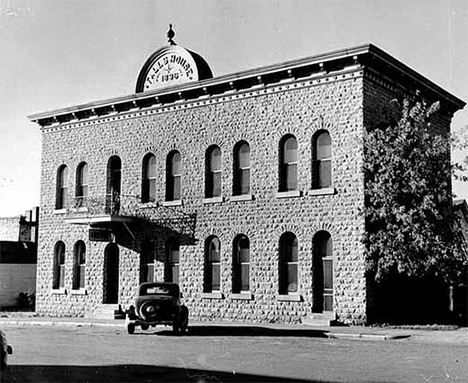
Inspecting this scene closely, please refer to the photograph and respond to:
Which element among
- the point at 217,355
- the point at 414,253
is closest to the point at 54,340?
the point at 217,355

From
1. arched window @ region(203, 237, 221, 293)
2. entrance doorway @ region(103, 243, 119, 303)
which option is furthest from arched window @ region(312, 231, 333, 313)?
entrance doorway @ region(103, 243, 119, 303)

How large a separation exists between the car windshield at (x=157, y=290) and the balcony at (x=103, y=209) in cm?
644

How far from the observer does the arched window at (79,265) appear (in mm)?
30422

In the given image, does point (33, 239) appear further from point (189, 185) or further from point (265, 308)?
point (265, 308)

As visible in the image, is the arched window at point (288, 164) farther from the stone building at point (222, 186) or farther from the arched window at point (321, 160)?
the arched window at point (321, 160)

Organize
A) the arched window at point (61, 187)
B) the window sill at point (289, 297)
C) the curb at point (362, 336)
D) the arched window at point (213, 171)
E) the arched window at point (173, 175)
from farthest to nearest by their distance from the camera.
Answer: the arched window at point (61, 187) → the arched window at point (173, 175) → the arched window at point (213, 171) → the window sill at point (289, 297) → the curb at point (362, 336)

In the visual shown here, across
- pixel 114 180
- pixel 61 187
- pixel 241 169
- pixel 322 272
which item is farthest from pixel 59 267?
pixel 322 272

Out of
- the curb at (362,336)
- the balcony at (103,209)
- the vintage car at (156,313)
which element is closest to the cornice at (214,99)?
the balcony at (103,209)

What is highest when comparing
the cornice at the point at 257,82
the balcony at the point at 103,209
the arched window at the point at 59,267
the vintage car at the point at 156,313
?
the cornice at the point at 257,82

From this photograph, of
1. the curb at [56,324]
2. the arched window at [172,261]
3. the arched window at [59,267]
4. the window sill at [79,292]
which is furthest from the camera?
the arched window at [59,267]

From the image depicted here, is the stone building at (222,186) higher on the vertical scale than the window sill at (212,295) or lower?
higher

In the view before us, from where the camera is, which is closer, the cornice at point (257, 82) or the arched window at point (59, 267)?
the cornice at point (257, 82)

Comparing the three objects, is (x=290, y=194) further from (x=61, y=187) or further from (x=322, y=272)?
(x=61, y=187)

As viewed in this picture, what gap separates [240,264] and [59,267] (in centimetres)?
1000
